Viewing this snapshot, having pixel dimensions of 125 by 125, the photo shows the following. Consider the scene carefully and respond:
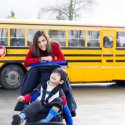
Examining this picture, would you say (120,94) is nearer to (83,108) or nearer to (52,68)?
(83,108)

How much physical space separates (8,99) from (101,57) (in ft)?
13.6

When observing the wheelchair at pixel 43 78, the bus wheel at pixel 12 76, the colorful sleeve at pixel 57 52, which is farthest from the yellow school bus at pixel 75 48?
the wheelchair at pixel 43 78

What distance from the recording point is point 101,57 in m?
14.9

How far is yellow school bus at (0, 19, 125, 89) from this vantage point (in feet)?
46.9

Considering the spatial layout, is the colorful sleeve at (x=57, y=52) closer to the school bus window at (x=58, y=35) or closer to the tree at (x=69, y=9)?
the school bus window at (x=58, y=35)

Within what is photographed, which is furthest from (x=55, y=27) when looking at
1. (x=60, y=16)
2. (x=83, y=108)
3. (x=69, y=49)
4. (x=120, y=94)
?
(x=60, y=16)

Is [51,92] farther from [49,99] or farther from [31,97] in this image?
[31,97]

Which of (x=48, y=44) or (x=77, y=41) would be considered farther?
(x=77, y=41)

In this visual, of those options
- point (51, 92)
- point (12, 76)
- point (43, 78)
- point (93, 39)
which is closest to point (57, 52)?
point (43, 78)

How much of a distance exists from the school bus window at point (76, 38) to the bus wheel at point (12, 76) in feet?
6.32

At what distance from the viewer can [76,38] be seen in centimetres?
1478

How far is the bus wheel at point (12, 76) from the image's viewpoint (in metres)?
14.3

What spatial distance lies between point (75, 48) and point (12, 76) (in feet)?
7.50

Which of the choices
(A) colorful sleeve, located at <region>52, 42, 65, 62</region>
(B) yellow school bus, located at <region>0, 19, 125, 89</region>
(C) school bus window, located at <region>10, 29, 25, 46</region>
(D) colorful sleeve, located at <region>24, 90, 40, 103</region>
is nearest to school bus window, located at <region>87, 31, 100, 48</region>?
(B) yellow school bus, located at <region>0, 19, 125, 89</region>
